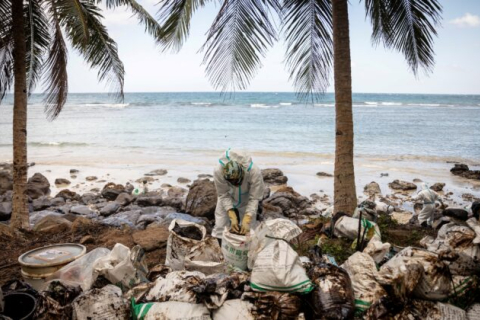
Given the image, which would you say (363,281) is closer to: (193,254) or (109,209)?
(193,254)

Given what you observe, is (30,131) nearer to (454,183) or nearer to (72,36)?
(72,36)

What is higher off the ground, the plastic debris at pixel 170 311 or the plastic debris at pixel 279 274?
the plastic debris at pixel 279 274

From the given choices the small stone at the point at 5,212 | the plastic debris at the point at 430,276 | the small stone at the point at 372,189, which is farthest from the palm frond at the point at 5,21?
the small stone at the point at 372,189

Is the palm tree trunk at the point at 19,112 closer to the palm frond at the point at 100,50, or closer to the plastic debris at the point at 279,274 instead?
the palm frond at the point at 100,50

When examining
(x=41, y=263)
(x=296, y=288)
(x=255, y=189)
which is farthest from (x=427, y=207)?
(x=41, y=263)

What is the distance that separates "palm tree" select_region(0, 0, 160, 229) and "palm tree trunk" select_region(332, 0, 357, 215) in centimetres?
233

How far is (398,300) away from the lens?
8.14 ft

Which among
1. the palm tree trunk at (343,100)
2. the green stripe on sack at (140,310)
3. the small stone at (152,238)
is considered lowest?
the small stone at (152,238)

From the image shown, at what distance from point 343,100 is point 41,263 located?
367 cm

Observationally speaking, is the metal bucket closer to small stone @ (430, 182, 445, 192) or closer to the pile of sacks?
the pile of sacks

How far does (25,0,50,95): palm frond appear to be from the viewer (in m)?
5.63

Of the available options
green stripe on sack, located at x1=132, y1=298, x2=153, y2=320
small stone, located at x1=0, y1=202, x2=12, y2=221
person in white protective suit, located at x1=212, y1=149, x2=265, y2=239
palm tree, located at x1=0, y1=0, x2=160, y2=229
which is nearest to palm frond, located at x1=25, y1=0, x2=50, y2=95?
palm tree, located at x1=0, y1=0, x2=160, y2=229

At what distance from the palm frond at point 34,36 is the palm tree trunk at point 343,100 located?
442 centimetres

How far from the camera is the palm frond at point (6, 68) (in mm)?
5996
